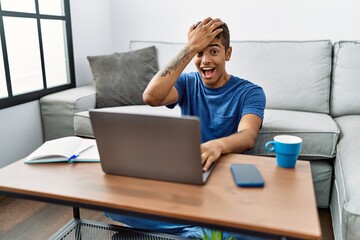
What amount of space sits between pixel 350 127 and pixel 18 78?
6.99ft

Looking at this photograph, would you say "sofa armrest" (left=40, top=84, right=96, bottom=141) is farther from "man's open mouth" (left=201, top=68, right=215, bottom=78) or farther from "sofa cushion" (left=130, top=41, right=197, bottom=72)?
"man's open mouth" (left=201, top=68, right=215, bottom=78)

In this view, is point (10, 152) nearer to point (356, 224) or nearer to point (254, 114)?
point (254, 114)

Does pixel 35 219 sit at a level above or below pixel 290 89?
below

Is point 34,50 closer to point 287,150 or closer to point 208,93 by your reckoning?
point 208,93

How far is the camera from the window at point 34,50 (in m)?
2.15

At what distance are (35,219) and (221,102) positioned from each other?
4.04ft

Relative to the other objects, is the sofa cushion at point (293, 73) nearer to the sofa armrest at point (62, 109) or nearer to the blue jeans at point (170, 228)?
the sofa armrest at point (62, 109)

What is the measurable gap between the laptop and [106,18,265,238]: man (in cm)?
39

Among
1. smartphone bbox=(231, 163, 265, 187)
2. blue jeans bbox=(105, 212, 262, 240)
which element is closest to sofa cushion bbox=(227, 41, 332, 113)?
blue jeans bbox=(105, 212, 262, 240)

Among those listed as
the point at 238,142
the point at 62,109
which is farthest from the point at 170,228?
the point at 62,109

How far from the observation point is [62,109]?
2281mm

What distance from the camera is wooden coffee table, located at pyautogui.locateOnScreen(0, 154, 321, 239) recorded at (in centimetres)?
73

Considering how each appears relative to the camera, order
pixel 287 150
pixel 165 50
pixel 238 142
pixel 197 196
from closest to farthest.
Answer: pixel 197 196, pixel 287 150, pixel 238 142, pixel 165 50

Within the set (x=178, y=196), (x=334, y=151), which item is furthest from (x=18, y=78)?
(x=334, y=151)
